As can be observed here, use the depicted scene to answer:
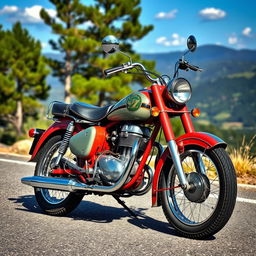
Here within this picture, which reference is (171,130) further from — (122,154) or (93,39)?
(93,39)

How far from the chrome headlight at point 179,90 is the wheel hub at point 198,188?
690mm

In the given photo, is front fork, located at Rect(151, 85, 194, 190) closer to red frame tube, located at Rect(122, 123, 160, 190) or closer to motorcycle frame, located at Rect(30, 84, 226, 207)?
motorcycle frame, located at Rect(30, 84, 226, 207)

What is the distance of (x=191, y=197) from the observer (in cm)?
393

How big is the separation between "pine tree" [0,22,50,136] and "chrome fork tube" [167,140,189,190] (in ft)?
115

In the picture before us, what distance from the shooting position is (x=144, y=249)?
3.65 metres

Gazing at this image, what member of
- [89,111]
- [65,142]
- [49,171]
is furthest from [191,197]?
[49,171]

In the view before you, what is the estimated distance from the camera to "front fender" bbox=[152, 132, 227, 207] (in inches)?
152

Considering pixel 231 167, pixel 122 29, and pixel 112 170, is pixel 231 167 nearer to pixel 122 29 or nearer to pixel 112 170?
pixel 112 170

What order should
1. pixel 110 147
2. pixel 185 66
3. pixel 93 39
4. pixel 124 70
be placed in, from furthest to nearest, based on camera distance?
pixel 93 39
pixel 110 147
pixel 124 70
pixel 185 66

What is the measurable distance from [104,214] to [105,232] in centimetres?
80

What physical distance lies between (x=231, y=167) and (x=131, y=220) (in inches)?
56.7

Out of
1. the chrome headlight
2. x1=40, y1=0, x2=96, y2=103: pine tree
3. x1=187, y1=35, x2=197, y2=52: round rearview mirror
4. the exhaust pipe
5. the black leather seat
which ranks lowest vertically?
the exhaust pipe

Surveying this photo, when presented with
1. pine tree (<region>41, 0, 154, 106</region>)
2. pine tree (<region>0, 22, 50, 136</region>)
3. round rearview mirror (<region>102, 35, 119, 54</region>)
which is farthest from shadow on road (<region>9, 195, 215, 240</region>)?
pine tree (<region>0, 22, 50, 136</region>)

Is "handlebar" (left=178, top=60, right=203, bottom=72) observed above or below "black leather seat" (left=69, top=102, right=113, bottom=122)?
above
